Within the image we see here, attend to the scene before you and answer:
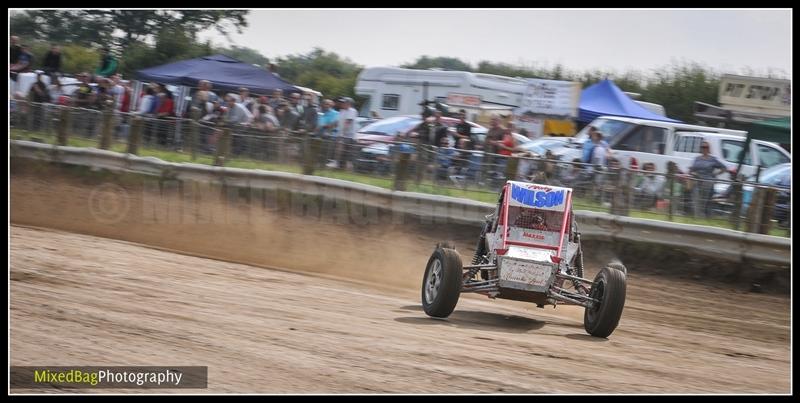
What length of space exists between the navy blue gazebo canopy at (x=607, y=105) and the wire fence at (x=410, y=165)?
7.17 meters

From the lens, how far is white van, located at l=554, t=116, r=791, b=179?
1759 centimetres

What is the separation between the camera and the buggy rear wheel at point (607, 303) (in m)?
9.30

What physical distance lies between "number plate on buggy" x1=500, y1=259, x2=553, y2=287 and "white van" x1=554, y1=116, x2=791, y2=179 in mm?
8370

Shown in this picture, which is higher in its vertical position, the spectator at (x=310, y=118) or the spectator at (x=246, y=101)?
the spectator at (x=246, y=101)

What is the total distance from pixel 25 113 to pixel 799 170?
13.6 metres

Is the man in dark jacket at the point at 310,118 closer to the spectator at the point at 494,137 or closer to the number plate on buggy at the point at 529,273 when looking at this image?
the spectator at the point at 494,137

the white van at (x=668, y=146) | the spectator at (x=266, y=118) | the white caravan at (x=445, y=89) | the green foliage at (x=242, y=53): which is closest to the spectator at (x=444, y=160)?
the white van at (x=668, y=146)

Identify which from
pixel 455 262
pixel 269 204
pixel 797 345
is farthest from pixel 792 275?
pixel 269 204

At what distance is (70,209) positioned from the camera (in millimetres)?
16016

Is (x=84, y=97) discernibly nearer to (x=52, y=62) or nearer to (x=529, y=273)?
(x=52, y=62)

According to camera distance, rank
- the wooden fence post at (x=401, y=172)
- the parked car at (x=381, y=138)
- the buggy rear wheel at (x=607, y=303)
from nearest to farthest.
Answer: the buggy rear wheel at (x=607, y=303)
the wooden fence post at (x=401, y=172)
the parked car at (x=381, y=138)

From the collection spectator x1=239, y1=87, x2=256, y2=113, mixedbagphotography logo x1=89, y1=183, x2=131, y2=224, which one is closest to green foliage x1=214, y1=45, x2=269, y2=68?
spectator x1=239, y1=87, x2=256, y2=113

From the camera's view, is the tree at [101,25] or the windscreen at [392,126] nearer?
the windscreen at [392,126]

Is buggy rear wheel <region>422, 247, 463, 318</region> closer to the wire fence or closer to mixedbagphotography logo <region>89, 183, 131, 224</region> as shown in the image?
the wire fence
